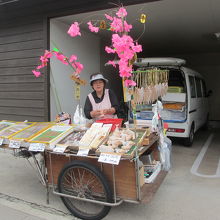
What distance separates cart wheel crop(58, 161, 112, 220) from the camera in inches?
102

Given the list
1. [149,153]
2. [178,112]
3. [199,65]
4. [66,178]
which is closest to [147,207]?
[149,153]

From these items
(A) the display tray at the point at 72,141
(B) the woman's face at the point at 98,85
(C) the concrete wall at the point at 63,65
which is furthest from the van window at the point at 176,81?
(A) the display tray at the point at 72,141

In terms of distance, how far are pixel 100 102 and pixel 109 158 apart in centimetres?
156

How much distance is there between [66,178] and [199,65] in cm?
964

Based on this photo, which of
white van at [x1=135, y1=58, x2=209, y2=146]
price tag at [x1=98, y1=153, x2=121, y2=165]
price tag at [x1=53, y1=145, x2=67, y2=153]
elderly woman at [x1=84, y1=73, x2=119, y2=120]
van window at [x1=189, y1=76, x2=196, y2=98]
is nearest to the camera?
price tag at [x1=98, y1=153, x2=121, y2=165]

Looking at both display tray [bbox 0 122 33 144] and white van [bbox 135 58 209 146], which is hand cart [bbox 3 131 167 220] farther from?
white van [bbox 135 58 209 146]

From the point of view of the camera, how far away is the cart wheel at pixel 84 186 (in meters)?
2.59

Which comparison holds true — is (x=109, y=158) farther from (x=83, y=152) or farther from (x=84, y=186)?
(x=84, y=186)

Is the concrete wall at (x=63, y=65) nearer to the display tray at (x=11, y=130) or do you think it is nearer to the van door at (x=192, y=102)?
the display tray at (x=11, y=130)

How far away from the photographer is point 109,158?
245 centimetres

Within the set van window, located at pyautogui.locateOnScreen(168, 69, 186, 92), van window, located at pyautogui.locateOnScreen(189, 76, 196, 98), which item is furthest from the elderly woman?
van window, located at pyautogui.locateOnScreen(189, 76, 196, 98)

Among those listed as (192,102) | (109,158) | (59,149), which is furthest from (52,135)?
(192,102)

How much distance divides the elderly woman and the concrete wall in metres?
2.11

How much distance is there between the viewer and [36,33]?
5.72 m
